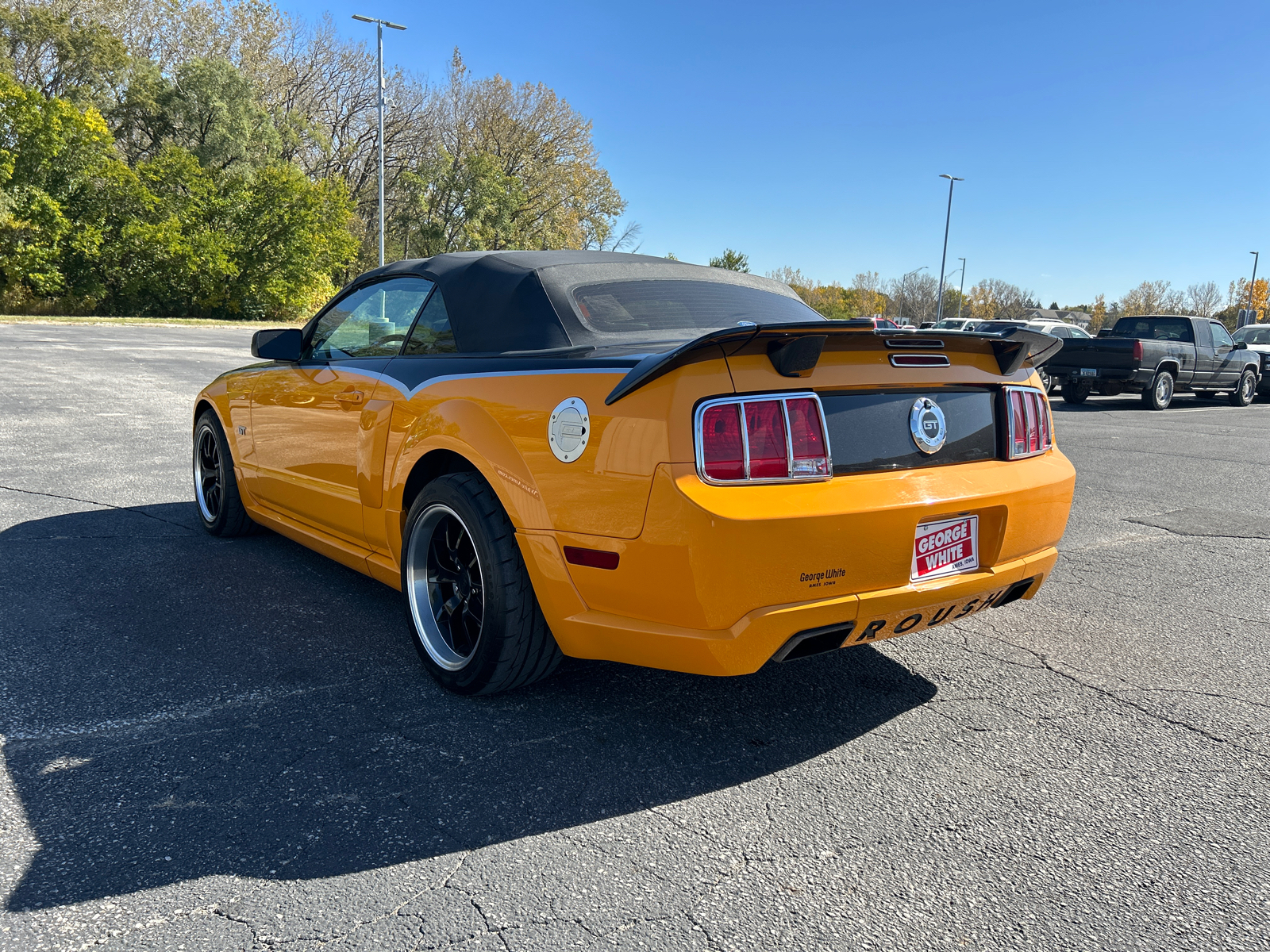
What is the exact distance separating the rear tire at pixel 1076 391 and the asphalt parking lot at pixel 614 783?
14124mm

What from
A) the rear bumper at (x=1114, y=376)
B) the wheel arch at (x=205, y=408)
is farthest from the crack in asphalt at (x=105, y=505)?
the rear bumper at (x=1114, y=376)

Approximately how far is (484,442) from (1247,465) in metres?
9.49

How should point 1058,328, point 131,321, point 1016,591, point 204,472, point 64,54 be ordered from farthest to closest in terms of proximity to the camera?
point 64,54
point 131,321
point 1058,328
point 204,472
point 1016,591

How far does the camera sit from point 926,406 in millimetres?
2898

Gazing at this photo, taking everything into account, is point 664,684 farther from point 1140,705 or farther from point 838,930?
point 1140,705

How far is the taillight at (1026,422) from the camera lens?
3.15 m

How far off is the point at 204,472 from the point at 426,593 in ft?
9.41

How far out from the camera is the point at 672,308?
3.66 meters

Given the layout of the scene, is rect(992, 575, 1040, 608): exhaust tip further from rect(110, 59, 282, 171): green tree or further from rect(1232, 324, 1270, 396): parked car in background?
rect(110, 59, 282, 171): green tree

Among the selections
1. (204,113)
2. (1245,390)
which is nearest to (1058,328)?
(1245,390)

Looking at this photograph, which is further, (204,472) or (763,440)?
(204,472)

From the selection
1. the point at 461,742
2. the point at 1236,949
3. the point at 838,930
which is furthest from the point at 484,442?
the point at 1236,949

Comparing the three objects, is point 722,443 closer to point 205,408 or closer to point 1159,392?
point 205,408

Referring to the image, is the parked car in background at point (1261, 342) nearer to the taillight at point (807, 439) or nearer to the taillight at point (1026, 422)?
the taillight at point (1026, 422)
